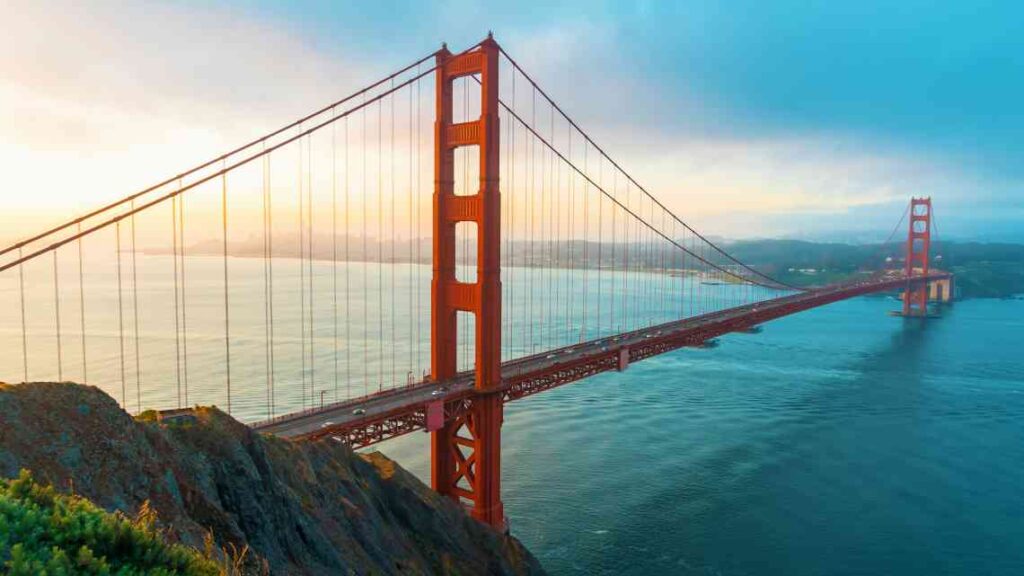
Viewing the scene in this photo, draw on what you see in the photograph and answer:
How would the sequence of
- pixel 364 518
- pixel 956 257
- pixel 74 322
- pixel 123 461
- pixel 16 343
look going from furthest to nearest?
pixel 956 257 → pixel 74 322 → pixel 16 343 → pixel 364 518 → pixel 123 461

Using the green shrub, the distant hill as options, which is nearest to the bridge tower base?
the green shrub

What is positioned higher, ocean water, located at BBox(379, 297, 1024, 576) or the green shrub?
the green shrub

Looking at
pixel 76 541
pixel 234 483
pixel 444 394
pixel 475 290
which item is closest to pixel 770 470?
pixel 475 290

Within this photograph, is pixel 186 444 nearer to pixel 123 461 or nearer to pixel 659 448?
pixel 123 461

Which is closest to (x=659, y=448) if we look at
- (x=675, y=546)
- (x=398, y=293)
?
(x=675, y=546)

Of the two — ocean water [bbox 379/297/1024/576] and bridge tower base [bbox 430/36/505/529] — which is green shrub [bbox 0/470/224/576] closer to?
bridge tower base [bbox 430/36/505/529]

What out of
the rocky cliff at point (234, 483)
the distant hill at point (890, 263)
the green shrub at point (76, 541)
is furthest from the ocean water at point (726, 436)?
the distant hill at point (890, 263)
